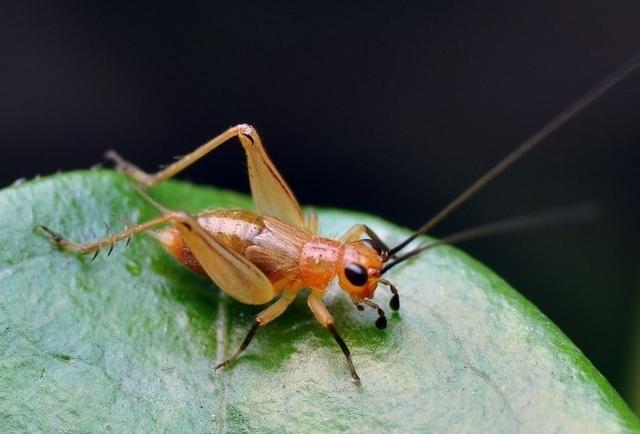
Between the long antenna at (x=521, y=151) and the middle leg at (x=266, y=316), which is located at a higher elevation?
the long antenna at (x=521, y=151)

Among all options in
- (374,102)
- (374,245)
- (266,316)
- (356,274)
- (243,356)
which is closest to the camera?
(243,356)

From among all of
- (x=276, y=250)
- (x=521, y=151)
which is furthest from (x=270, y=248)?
(x=521, y=151)

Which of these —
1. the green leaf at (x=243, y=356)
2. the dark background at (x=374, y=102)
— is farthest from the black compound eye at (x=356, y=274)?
the dark background at (x=374, y=102)

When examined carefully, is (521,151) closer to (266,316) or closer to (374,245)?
(374,245)

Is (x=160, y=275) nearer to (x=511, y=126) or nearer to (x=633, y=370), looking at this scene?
(x=633, y=370)

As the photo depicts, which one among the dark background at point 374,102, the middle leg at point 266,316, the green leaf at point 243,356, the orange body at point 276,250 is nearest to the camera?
the green leaf at point 243,356

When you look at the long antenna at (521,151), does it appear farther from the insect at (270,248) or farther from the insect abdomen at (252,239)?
the insect abdomen at (252,239)
